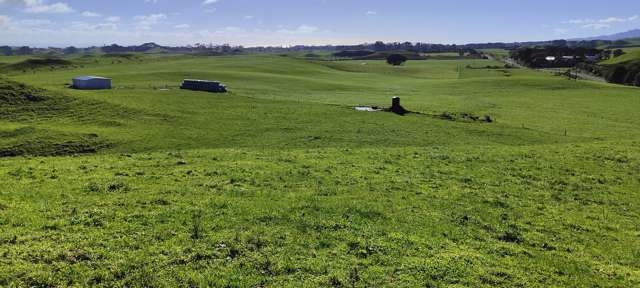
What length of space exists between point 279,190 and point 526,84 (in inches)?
3444

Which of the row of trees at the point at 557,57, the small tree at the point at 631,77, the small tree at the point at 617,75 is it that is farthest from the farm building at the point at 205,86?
the row of trees at the point at 557,57

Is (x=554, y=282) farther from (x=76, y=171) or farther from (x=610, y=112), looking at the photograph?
(x=610, y=112)

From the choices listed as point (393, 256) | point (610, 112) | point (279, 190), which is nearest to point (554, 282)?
point (393, 256)

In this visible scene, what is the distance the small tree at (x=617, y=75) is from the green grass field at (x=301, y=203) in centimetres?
8890

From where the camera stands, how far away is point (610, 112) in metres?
58.9

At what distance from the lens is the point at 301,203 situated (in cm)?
1781

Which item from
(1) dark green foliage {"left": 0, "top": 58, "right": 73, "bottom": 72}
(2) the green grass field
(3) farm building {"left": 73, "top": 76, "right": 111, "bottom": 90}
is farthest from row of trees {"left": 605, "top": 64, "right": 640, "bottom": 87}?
(1) dark green foliage {"left": 0, "top": 58, "right": 73, "bottom": 72}

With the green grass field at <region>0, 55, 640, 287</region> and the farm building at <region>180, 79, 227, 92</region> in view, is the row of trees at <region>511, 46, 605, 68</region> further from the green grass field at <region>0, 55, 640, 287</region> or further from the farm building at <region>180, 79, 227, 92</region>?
the green grass field at <region>0, 55, 640, 287</region>

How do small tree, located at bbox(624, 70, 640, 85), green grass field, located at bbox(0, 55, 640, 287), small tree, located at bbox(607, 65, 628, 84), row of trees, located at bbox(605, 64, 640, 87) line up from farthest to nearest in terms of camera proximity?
small tree, located at bbox(607, 65, 628, 84) < small tree, located at bbox(624, 70, 640, 85) < row of trees, located at bbox(605, 64, 640, 87) < green grass field, located at bbox(0, 55, 640, 287)

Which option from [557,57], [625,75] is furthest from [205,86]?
[557,57]

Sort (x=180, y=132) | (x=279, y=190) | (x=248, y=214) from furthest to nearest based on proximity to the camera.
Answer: (x=180, y=132) → (x=279, y=190) → (x=248, y=214)

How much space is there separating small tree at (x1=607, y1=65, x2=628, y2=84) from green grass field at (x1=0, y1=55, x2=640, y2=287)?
292ft

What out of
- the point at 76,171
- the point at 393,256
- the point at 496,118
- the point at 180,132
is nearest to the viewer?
the point at 393,256

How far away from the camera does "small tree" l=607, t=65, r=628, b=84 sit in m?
115
